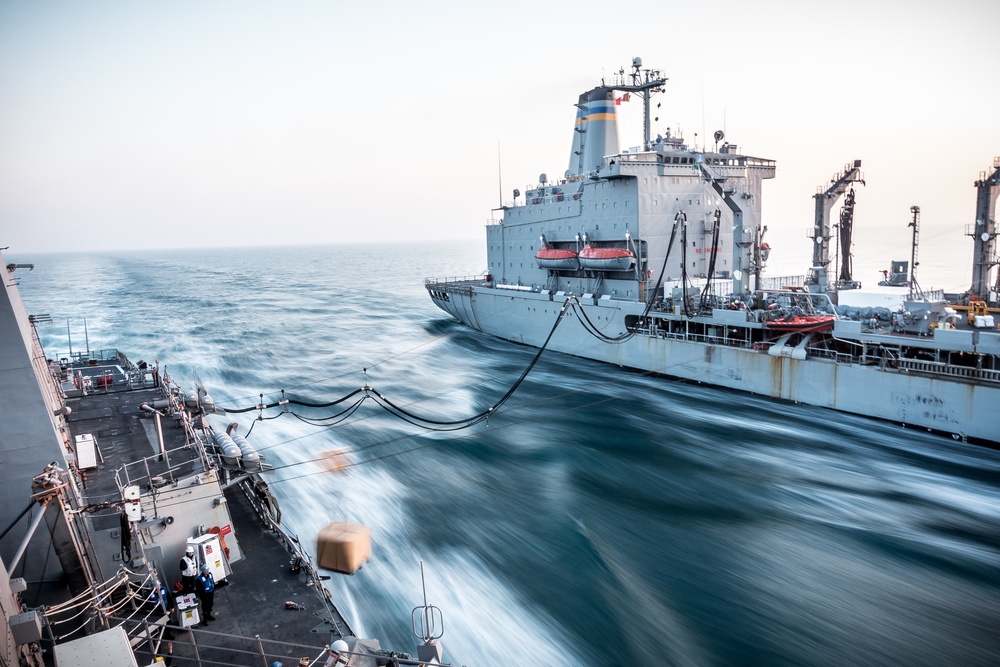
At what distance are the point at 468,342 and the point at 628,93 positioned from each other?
1574cm

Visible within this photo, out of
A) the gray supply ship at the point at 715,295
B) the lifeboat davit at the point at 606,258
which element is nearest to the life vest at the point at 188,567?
the gray supply ship at the point at 715,295

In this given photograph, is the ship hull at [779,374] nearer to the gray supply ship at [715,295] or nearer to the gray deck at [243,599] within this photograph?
the gray supply ship at [715,295]

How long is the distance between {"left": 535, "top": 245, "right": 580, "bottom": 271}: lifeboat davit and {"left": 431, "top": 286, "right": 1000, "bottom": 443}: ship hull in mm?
1596

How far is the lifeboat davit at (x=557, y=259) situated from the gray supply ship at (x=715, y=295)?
0.25 ft

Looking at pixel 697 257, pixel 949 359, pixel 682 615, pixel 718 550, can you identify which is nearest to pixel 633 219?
pixel 697 257

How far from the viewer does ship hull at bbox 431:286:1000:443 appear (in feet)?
53.1

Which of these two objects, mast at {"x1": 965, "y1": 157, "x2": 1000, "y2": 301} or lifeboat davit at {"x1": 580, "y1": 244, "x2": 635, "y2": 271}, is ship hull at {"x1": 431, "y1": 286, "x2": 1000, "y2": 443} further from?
mast at {"x1": 965, "y1": 157, "x2": 1000, "y2": 301}

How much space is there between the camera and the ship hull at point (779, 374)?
16172mm

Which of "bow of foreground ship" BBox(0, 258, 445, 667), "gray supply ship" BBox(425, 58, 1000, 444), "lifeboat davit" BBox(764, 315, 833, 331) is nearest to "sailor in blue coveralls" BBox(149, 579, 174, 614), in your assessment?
"bow of foreground ship" BBox(0, 258, 445, 667)

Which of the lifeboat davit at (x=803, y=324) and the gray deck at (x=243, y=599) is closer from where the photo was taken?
the gray deck at (x=243, y=599)

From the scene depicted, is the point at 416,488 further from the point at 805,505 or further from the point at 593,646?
the point at 805,505

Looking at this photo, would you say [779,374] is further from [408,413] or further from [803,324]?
[408,413]

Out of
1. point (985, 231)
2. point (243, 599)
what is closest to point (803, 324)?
point (985, 231)

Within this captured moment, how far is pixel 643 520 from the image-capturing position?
45.5 ft
